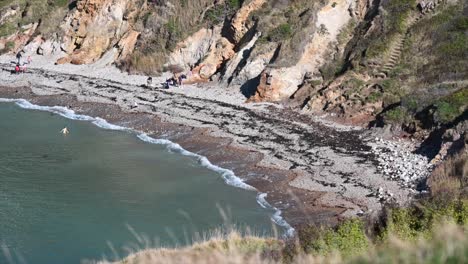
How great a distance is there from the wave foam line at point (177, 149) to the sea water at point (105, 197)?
0.42 feet

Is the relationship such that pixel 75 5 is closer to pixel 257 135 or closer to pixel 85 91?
pixel 85 91

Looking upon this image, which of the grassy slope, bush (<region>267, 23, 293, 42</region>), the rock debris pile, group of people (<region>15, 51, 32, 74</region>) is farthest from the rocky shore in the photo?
the grassy slope

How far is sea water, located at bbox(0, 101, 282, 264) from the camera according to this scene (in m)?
24.8

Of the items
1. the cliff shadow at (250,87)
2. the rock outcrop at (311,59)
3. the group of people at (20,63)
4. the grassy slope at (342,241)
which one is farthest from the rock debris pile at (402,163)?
the group of people at (20,63)

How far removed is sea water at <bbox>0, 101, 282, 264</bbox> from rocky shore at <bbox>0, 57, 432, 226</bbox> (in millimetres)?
1613

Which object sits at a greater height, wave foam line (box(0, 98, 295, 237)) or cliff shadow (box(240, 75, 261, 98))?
cliff shadow (box(240, 75, 261, 98))

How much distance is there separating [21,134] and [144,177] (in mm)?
13725

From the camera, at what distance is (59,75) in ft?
195

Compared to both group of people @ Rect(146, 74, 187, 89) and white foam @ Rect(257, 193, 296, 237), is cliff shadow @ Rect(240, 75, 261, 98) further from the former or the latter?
white foam @ Rect(257, 193, 296, 237)

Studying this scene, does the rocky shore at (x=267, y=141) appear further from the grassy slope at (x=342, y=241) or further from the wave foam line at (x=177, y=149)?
the grassy slope at (x=342, y=241)

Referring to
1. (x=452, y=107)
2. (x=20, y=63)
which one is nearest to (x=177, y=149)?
(x=452, y=107)

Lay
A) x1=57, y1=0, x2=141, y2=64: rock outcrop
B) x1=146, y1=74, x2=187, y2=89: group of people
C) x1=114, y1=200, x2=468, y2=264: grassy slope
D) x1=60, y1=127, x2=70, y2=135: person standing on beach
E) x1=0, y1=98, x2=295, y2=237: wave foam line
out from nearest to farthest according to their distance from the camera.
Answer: x1=114, y1=200, x2=468, y2=264: grassy slope < x1=0, y1=98, x2=295, y2=237: wave foam line < x1=60, y1=127, x2=70, y2=135: person standing on beach < x1=146, y1=74, x2=187, y2=89: group of people < x1=57, y1=0, x2=141, y2=64: rock outcrop

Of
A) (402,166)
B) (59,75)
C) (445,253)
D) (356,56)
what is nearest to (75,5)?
(59,75)

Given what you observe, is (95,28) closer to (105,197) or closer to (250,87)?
(250,87)
